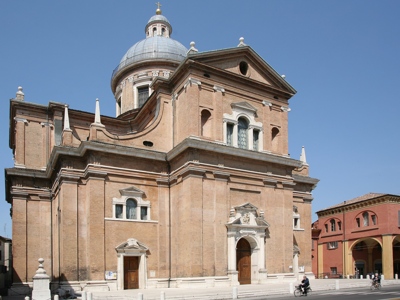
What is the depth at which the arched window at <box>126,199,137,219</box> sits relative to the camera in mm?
28406

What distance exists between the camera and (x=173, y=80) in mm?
31125

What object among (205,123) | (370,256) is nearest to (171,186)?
(205,123)

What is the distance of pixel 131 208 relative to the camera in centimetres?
2862

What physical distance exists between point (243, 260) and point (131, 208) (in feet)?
28.0

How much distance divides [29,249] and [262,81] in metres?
21.6

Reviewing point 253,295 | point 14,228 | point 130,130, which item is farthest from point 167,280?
point 130,130

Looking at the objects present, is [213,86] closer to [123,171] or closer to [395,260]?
[123,171]

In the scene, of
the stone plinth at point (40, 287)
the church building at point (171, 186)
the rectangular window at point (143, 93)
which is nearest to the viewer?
the stone plinth at point (40, 287)

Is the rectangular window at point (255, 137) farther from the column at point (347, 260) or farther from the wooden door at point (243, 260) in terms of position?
the column at point (347, 260)

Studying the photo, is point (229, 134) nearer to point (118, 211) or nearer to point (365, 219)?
point (118, 211)

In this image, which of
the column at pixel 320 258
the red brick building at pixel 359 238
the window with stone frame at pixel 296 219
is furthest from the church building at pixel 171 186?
the column at pixel 320 258

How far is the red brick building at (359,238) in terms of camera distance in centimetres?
4878

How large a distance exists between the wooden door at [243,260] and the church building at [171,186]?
0.23ft

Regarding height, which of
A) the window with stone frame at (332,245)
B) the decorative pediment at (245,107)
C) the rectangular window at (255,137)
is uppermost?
the decorative pediment at (245,107)
